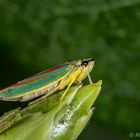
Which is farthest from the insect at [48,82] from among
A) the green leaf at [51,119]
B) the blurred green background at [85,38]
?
the blurred green background at [85,38]


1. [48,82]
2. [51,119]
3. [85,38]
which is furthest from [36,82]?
[85,38]

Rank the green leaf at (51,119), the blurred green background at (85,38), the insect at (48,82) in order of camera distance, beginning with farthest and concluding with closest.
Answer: the blurred green background at (85,38), the insect at (48,82), the green leaf at (51,119)

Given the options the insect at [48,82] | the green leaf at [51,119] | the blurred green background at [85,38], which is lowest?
the green leaf at [51,119]

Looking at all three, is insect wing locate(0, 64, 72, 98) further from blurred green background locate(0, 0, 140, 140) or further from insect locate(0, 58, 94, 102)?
blurred green background locate(0, 0, 140, 140)

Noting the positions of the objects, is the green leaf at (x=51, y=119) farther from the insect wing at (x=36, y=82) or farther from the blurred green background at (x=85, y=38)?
the blurred green background at (x=85, y=38)

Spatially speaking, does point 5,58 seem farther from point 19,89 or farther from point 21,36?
point 19,89

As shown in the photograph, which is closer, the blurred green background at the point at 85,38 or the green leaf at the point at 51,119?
the green leaf at the point at 51,119
